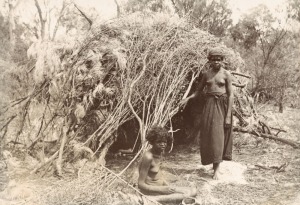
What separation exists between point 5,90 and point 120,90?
1.31 m

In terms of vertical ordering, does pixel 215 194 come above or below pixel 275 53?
below

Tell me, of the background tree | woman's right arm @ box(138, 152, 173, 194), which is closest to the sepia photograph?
woman's right arm @ box(138, 152, 173, 194)

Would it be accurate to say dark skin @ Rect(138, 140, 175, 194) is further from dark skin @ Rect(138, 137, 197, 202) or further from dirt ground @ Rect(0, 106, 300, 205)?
dirt ground @ Rect(0, 106, 300, 205)

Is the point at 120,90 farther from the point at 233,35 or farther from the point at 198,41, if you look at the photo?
the point at 233,35

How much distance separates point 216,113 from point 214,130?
0.57 ft

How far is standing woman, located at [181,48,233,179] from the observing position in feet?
13.9

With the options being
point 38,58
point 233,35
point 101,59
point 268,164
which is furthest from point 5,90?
point 233,35

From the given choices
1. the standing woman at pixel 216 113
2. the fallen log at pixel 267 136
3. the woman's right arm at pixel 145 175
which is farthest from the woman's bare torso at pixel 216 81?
the fallen log at pixel 267 136

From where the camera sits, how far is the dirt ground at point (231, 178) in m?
3.76

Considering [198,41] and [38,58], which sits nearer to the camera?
[38,58]

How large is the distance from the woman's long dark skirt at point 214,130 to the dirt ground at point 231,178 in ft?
0.74

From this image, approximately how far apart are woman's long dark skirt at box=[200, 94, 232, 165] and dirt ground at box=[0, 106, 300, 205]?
0.74 feet

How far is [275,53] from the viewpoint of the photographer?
9.24 m

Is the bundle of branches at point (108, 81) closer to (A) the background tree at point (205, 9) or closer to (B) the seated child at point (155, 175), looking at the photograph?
(B) the seated child at point (155, 175)
